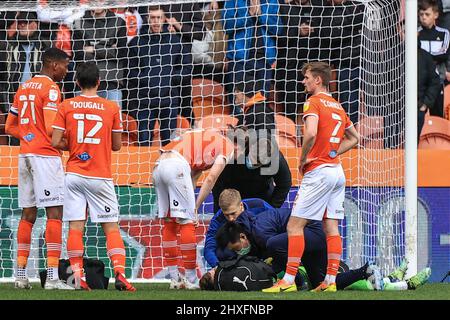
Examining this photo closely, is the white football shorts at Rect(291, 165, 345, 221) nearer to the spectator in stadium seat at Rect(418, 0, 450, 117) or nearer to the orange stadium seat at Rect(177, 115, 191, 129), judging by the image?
the orange stadium seat at Rect(177, 115, 191, 129)

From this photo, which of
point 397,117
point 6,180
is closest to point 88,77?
point 6,180

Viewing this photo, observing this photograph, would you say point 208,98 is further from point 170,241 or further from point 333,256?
point 333,256

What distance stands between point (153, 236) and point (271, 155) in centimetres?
187

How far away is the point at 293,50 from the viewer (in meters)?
11.8

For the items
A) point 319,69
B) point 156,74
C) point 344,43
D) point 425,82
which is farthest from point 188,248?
point 425,82

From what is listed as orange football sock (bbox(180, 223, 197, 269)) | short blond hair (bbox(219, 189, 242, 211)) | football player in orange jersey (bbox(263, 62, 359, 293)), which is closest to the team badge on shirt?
orange football sock (bbox(180, 223, 197, 269))

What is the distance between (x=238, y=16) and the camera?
11891mm

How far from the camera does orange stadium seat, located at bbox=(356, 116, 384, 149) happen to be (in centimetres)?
1080

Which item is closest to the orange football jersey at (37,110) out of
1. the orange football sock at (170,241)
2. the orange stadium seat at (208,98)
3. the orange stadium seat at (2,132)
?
the orange football sock at (170,241)

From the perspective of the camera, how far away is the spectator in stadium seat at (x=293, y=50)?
1181 centimetres

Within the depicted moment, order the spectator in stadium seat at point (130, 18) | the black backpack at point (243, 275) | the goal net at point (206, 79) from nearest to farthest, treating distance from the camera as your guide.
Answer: the black backpack at point (243, 275)
the goal net at point (206, 79)
the spectator in stadium seat at point (130, 18)

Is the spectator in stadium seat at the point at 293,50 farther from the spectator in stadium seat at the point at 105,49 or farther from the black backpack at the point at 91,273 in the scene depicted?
the black backpack at the point at 91,273

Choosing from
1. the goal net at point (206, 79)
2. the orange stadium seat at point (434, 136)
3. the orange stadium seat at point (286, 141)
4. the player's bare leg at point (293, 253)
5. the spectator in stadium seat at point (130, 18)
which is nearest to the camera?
the player's bare leg at point (293, 253)

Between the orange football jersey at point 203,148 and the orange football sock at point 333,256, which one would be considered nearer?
the orange football sock at point 333,256
